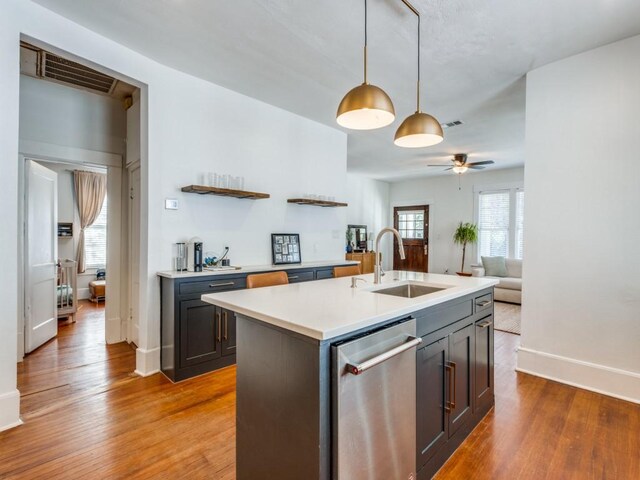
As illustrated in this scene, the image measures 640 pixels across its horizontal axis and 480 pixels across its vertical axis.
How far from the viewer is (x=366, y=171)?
783 cm

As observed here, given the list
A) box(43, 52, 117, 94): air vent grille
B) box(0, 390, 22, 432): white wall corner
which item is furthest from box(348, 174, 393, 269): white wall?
box(0, 390, 22, 432): white wall corner

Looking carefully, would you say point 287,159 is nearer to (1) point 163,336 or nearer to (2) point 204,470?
(1) point 163,336

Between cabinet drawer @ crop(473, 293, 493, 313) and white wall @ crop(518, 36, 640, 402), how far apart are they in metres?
1.07

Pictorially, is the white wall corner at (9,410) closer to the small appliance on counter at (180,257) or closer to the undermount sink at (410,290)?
the small appliance on counter at (180,257)

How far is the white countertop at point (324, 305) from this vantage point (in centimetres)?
121

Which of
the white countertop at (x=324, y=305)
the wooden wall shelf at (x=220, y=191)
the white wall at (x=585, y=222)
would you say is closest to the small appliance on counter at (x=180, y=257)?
the wooden wall shelf at (x=220, y=191)

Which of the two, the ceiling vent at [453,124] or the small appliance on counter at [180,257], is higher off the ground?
the ceiling vent at [453,124]

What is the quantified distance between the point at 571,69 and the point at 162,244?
160 inches

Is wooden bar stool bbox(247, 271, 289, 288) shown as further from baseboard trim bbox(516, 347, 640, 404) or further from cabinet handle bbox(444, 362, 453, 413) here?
baseboard trim bbox(516, 347, 640, 404)

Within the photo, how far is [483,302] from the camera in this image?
2.20 metres

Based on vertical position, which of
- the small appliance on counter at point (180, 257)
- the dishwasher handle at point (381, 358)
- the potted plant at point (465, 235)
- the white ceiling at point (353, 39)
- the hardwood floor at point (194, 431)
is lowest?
the hardwood floor at point (194, 431)

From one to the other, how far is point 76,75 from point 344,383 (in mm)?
3960

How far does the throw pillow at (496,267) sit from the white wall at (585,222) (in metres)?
3.83

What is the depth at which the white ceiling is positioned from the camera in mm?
2256
